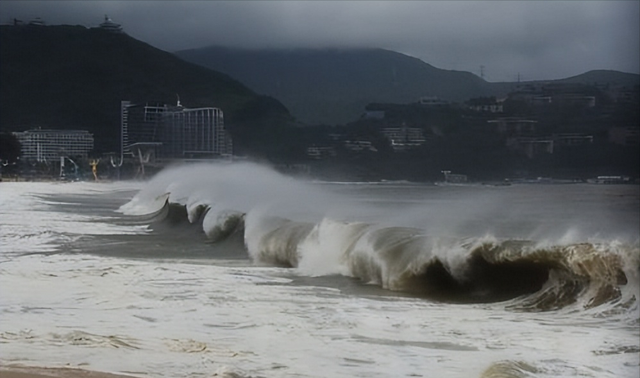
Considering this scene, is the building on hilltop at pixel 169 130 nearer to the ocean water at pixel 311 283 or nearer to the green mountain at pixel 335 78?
the green mountain at pixel 335 78

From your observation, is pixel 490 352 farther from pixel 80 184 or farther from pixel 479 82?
pixel 80 184

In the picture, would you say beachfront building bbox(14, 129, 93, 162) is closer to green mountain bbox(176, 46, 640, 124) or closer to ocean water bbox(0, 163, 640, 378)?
ocean water bbox(0, 163, 640, 378)

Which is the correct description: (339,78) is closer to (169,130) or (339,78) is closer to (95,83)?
(169,130)

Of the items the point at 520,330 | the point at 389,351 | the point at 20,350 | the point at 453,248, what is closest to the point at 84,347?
the point at 20,350

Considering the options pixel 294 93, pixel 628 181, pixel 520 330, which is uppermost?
pixel 294 93

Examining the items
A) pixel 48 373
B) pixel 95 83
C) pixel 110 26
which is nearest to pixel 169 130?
pixel 95 83
